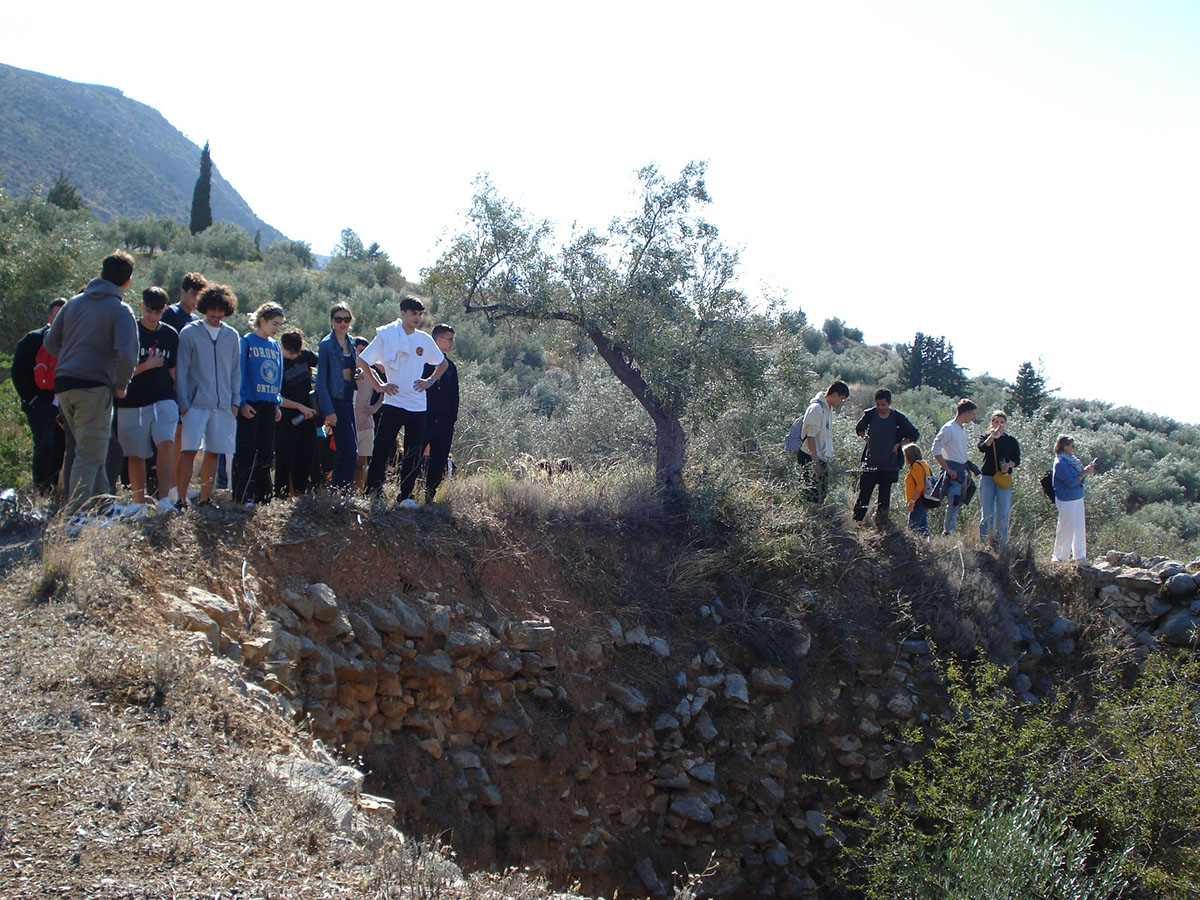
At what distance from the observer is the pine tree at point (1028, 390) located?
29.0 metres

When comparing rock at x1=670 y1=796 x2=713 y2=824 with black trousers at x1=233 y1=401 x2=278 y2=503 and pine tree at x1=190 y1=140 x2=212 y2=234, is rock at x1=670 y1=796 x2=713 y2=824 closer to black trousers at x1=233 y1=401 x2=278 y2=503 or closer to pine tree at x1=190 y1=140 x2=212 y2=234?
black trousers at x1=233 y1=401 x2=278 y2=503

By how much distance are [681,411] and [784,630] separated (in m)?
3.07

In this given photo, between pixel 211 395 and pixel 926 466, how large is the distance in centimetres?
894

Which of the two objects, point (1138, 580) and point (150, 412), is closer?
point (150, 412)

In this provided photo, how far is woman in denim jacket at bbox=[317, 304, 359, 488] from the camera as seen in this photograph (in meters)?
8.20

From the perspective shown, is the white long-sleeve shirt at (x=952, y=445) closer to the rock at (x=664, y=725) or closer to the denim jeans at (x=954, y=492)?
the denim jeans at (x=954, y=492)

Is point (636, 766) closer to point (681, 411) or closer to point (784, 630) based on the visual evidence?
point (784, 630)

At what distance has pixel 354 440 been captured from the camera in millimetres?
8367

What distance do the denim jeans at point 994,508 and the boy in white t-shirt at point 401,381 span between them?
8086mm

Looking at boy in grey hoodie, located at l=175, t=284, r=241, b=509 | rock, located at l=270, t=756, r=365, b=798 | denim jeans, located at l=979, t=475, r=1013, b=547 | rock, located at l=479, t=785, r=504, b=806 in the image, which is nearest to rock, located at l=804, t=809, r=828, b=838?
rock, located at l=479, t=785, r=504, b=806

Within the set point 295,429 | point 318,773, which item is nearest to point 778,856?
point 318,773

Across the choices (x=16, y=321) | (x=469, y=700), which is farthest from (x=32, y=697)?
(x=16, y=321)

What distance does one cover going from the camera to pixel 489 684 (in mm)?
7762

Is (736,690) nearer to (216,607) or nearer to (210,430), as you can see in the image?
(216,607)
